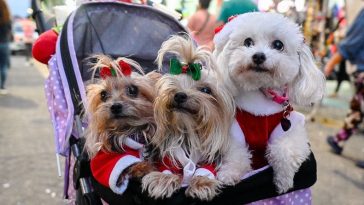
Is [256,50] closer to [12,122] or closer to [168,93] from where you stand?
[168,93]

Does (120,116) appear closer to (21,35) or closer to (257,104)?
(257,104)

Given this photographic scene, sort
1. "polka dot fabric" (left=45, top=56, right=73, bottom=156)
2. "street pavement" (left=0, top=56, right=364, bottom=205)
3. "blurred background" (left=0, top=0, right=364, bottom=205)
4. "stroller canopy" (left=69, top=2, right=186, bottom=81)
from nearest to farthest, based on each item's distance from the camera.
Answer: "polka dot fabric" (left=45, top=56, right=73, bottom=156)
"stroller canopy" (left=69, top=2, right=186, bottom=81)
"blurred background" (left=0, top=0, right=364, bottom=205)
"street pavement" (left=0, top=56, right=364, bottom=205)

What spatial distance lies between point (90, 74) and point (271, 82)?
3.25ft

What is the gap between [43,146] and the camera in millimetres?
4797

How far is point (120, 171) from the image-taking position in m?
1.56

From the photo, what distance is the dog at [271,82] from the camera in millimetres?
1596

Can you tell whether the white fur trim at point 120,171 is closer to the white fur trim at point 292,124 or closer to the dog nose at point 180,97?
the dog nose at point 180,97

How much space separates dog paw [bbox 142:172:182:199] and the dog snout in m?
0.49

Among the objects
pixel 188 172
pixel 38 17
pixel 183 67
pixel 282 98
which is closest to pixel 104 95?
pixel 183 67

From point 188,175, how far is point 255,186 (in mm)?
235

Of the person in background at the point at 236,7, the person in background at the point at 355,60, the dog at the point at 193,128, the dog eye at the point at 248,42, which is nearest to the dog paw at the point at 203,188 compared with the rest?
the dog at the point at 193,128

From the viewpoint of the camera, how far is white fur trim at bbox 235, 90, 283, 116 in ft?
5.65

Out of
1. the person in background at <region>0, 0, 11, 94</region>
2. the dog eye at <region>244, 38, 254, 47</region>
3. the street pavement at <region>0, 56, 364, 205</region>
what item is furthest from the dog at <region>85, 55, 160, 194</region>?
the person in background at <region>0, 0, 11, 94</region>

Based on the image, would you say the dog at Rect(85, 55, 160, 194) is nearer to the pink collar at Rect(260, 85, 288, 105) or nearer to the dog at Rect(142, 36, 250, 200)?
the dog at Rect(142, 36, 250, 200)
